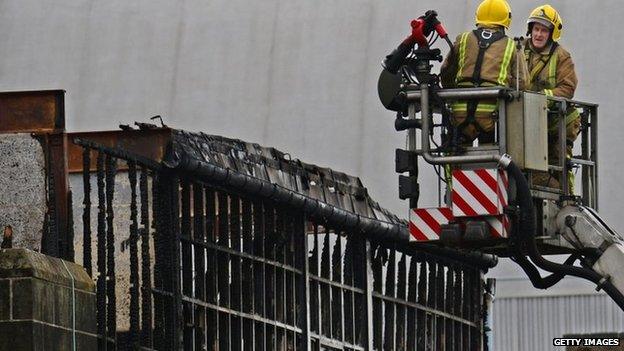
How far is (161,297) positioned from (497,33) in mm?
3184

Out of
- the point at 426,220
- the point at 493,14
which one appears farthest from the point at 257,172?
the point at 493,14

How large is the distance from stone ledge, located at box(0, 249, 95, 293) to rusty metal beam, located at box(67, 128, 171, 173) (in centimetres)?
183

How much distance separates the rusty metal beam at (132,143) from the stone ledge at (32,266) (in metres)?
1.83

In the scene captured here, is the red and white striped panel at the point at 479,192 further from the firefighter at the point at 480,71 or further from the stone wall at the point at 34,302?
the stone wall at the point at 34,302

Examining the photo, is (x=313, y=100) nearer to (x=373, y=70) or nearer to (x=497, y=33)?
(x=373, y=70)

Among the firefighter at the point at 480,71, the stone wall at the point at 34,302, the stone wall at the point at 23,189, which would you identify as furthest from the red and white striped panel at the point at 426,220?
the stone wall at the point at 34,302

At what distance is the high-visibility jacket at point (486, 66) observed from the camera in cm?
1466

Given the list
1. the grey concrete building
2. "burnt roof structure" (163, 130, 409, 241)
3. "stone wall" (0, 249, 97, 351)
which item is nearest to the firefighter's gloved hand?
"burnt roof structure" (163, 130, 409, 241)

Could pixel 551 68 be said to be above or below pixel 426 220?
above

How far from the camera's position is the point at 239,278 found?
14859mm

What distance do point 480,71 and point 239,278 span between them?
226 centimetres

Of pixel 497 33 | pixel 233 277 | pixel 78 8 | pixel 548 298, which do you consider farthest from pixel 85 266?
pixel 78 8

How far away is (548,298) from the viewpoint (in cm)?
3216

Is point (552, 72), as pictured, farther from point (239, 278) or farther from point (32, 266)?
point (32, 266)
